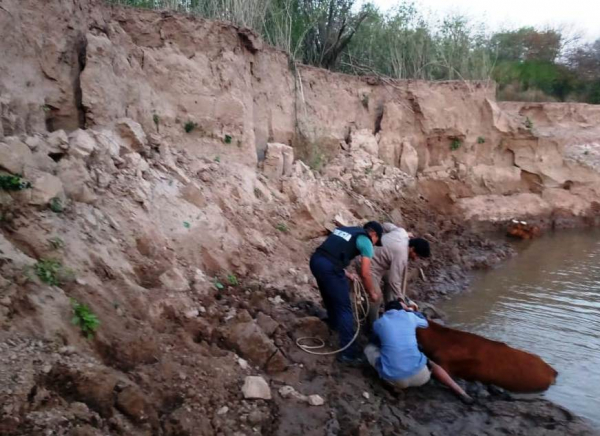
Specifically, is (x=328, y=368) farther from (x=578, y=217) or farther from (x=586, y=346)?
(x=578, y=217)

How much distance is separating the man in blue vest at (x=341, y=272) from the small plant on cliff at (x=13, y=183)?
2.72 meters

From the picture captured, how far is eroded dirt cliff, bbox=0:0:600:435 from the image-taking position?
3932 millimetres

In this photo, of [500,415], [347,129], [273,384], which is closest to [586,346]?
[500,415]

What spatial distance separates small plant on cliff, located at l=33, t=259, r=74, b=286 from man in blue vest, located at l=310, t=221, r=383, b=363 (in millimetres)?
2326

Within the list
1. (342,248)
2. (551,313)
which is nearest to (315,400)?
(342,248)


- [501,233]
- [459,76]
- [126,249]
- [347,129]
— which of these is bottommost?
[501,233]

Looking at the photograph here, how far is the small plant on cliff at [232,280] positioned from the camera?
615 centimetres

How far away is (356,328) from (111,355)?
8.40 ft

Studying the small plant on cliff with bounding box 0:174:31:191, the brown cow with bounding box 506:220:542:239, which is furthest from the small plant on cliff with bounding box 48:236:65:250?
the brown cow with bounding box 506:220:542:239

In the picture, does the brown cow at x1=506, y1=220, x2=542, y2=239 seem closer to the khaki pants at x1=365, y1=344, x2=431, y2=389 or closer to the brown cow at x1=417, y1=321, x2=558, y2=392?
the brown cow at x1=417, y1=321, x2=558, y2=392

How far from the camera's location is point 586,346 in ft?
21.5

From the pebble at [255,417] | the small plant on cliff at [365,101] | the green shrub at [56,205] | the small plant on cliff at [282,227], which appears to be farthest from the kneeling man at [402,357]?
the small plant on cliff at [365,101]

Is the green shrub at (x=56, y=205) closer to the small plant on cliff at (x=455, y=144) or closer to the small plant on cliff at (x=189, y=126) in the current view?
the small plant on cliff at (x=189, y=126)

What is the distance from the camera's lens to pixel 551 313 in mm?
7715
